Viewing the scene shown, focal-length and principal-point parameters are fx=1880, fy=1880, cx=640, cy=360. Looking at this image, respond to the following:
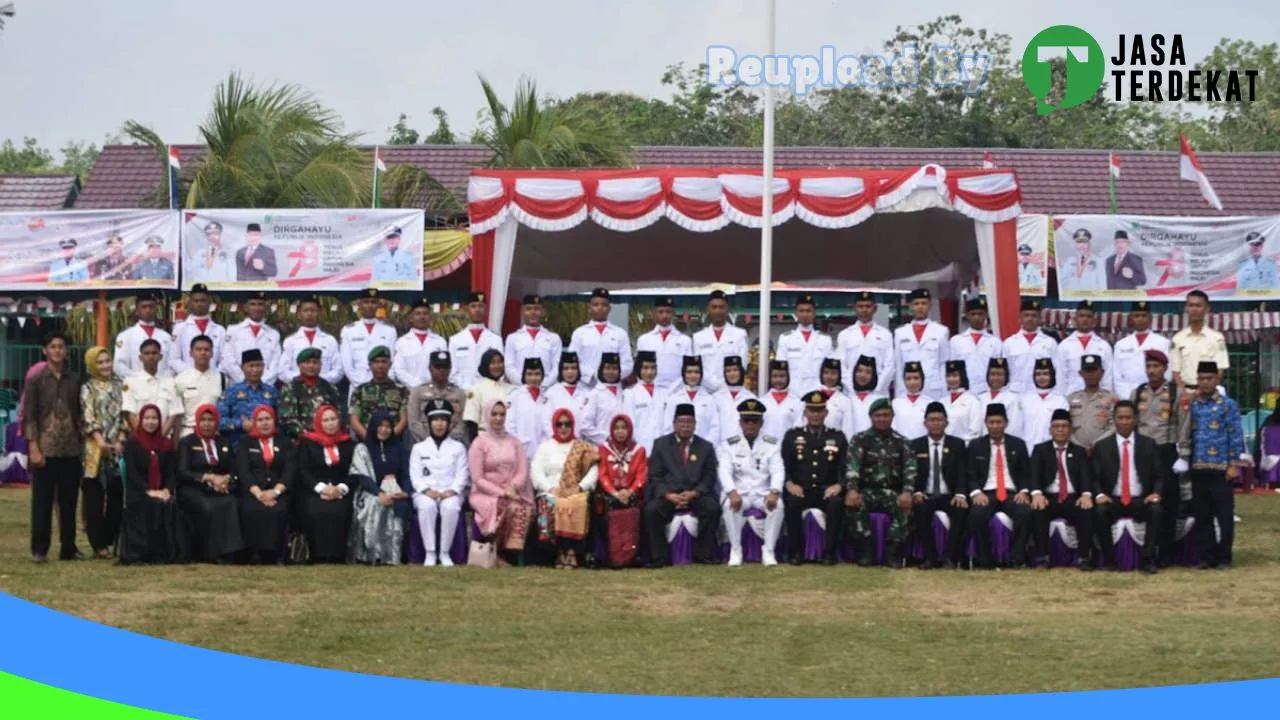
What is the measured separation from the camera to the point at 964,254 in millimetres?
15594

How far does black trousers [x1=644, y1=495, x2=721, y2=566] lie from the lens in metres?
11.9

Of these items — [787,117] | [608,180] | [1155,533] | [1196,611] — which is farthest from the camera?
→ [787,117]

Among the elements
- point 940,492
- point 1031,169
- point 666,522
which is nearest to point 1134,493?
point 940,492

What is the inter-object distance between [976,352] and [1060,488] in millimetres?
1695

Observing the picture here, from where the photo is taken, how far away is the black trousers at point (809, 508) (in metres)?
11.9

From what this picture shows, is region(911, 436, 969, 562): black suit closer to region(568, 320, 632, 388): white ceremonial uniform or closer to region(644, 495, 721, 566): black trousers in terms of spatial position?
region(644, 495, 721, 566): black trousers

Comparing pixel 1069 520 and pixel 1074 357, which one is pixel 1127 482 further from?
pixel 1074 357

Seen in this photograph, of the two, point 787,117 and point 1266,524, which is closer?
point 1266,524

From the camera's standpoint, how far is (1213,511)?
39.1 feet

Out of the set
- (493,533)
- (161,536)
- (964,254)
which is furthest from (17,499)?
(964,254)

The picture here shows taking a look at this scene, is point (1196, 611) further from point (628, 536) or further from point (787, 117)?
point (787, 117)

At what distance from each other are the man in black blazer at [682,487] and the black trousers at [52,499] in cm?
363

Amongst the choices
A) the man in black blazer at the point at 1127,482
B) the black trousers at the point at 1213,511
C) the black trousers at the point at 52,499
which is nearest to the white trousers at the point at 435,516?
the black trousers at the point at 52,499

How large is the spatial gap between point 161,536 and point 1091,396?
6142mm
